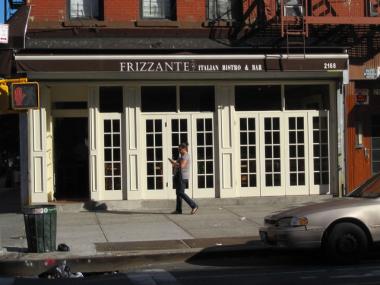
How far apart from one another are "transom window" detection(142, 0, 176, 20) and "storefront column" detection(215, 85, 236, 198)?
7.48 ft

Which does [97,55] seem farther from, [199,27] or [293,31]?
[293,31]

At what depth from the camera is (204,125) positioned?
17438 mm

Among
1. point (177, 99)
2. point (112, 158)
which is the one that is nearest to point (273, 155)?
point (177, 99)

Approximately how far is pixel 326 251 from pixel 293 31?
26.7 feet

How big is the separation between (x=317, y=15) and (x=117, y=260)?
9.55 meters

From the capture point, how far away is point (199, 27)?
16922mm

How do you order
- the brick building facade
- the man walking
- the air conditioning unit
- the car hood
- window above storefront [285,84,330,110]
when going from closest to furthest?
the car hood → the man walking → the brick building facade → the air conditioning unit → window above storefront [285,84,330,110]

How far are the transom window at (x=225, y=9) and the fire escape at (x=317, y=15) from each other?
1.23 m

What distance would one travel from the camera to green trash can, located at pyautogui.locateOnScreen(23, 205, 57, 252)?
11.0 meters

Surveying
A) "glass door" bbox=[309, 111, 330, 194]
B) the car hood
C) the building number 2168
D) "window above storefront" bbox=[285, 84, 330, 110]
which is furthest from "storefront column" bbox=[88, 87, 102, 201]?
the car hood

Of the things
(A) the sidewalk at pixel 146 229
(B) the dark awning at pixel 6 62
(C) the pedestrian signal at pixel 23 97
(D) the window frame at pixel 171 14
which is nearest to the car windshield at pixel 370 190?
(A) the sidewalk at pixel 146 229

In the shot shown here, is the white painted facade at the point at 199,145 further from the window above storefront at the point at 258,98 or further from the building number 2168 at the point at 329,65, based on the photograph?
the building number 2168 at the point at 329,65

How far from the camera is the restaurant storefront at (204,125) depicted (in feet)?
54.4

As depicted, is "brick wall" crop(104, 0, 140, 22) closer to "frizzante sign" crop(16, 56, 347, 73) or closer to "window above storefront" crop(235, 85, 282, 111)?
"frizzante sign" crop(16, 56, 347, 73)
